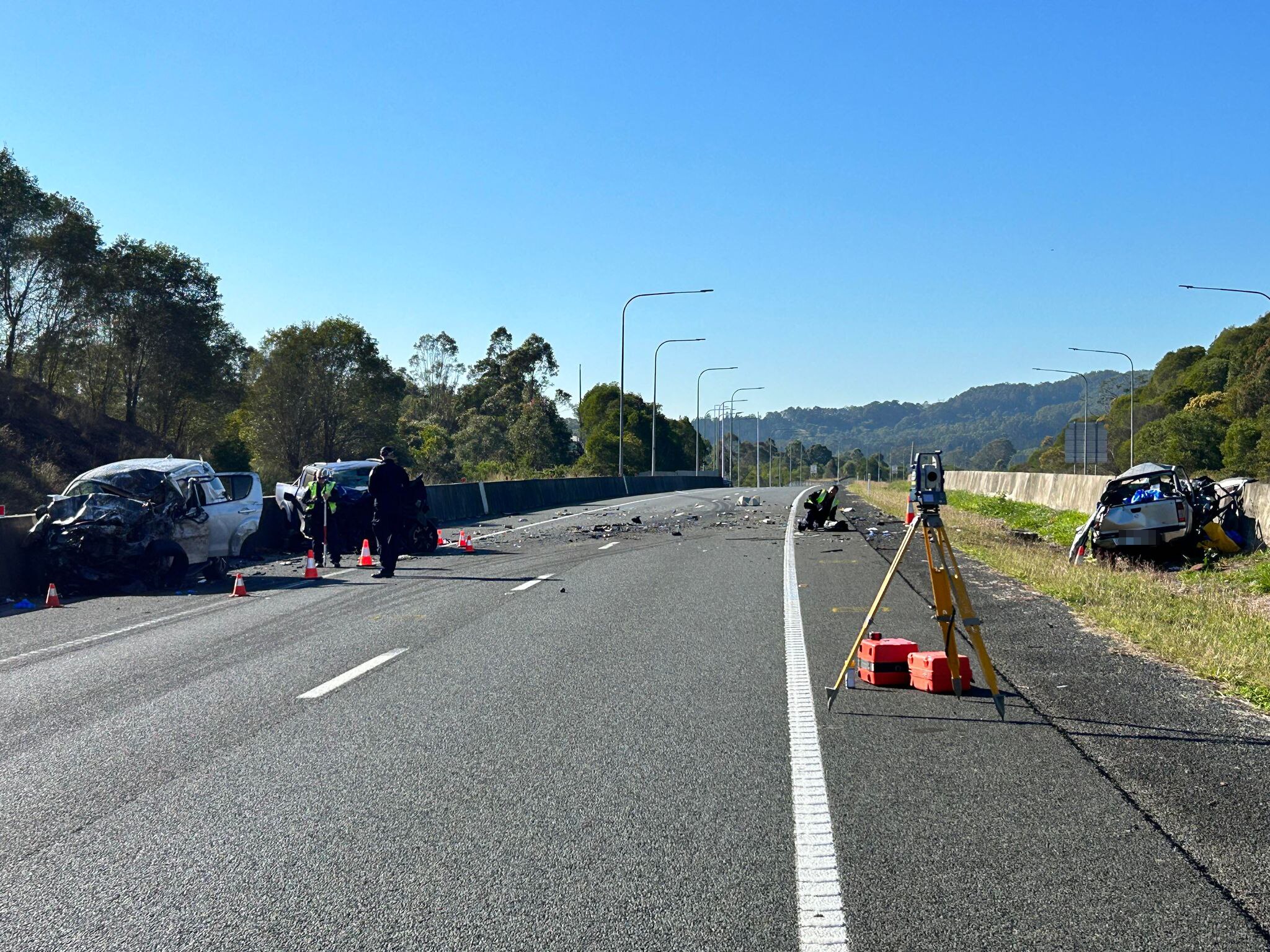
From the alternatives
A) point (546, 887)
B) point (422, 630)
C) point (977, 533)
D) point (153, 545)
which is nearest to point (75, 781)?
→ point (546, 887)

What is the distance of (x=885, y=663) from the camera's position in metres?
8.66

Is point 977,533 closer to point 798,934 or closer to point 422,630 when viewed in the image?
point 422,630

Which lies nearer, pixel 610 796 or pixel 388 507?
pixel 610 796

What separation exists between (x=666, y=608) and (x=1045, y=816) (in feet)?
26.4

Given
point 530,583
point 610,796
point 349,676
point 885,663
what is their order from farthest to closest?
point 530,583 < point 349,676 < point 885,663 < point 610,796

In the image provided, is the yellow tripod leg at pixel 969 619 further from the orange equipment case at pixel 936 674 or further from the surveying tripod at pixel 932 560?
the orange equipment case at pixel 936 674

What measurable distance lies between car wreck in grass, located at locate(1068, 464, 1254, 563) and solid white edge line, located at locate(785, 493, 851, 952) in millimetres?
10401

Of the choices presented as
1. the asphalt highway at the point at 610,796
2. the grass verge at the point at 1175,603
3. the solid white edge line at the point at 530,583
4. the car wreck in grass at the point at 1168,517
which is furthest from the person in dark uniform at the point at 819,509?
the asphalt highway at the point at 610,796

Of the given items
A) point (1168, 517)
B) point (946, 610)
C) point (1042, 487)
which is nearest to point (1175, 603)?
point (1168, 517)

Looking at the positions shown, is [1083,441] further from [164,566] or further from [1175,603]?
[164,566]

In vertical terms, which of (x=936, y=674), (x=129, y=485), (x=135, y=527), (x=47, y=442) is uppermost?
(x=47, y=442)

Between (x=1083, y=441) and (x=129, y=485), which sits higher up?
(x=1083, y=441)

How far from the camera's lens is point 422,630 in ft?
38.6

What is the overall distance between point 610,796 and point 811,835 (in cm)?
106
